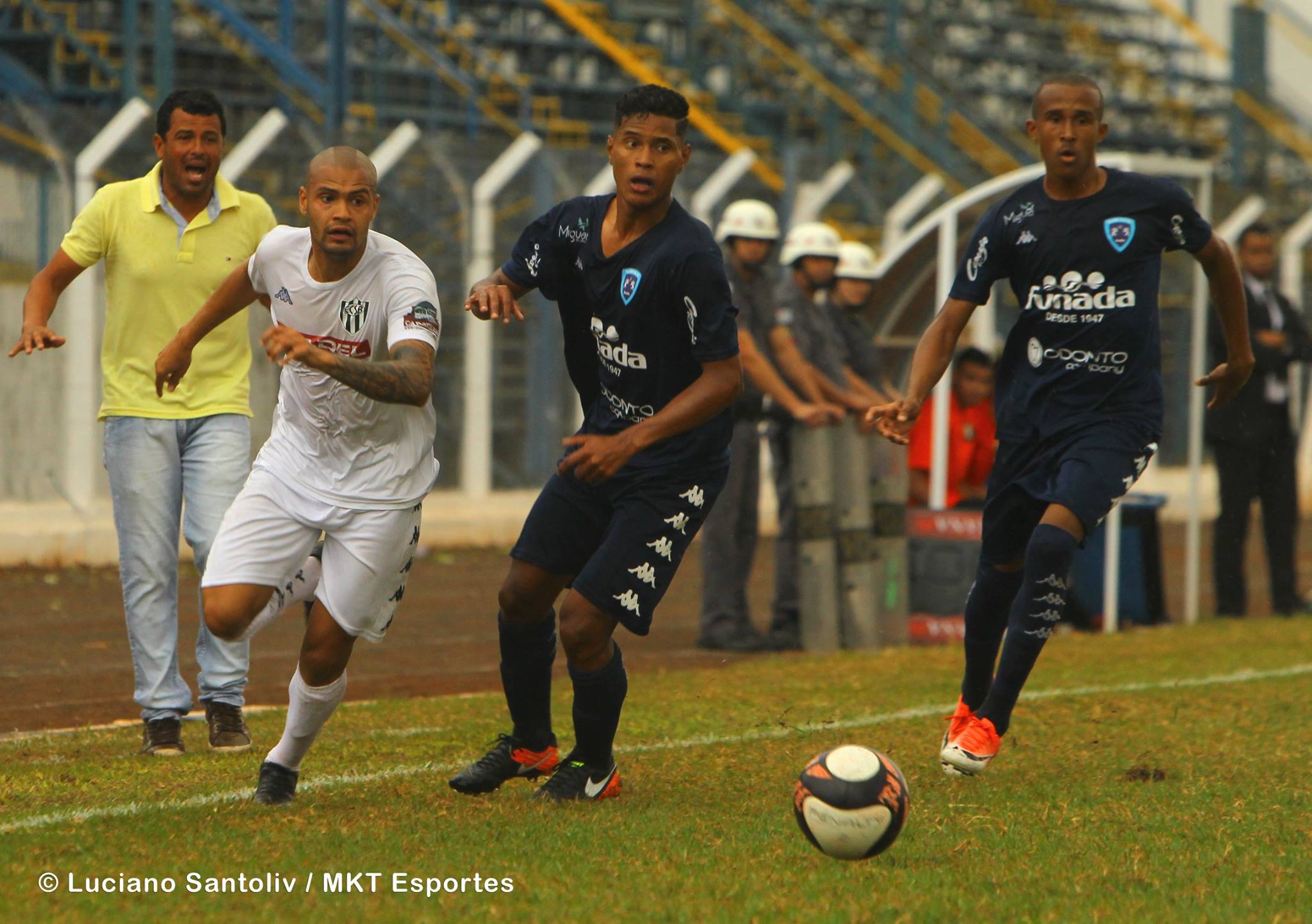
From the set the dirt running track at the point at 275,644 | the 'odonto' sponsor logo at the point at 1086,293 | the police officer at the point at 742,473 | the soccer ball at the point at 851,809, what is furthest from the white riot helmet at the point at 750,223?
the soccer ball at the point at 851,809

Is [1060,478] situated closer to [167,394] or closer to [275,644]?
[167,394]

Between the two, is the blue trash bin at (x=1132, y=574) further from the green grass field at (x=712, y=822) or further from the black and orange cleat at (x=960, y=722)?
the black and orange cleat at (x=960, y=722)

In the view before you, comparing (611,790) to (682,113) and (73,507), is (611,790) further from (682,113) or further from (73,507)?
(73,507)

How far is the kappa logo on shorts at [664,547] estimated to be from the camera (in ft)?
18.8

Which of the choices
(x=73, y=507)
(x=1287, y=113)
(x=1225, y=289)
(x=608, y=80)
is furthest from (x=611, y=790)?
(x=1287, y=113)

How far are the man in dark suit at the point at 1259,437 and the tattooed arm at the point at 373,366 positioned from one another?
7.89m

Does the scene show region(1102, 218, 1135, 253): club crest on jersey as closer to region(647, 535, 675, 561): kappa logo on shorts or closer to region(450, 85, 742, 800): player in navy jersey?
region(450, 85, 742, 800): player in navy jersey

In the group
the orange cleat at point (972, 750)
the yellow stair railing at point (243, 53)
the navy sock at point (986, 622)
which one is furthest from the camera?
the yellow stair railing at point (243, 53)

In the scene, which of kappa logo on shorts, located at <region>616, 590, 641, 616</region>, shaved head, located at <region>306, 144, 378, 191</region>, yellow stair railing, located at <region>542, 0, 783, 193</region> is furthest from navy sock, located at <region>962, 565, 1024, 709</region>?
yellow stair railing, located at <region>542, 0, 783, 193</region>

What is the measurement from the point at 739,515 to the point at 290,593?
5.13 meters

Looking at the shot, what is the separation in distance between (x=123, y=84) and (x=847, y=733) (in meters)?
13.5

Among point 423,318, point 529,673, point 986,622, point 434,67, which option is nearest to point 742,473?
point 986,622

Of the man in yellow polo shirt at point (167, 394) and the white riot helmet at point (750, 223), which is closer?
the man in yellow polo shirt at point (167, 394)

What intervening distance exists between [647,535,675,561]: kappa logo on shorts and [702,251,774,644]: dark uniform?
4.71 m
